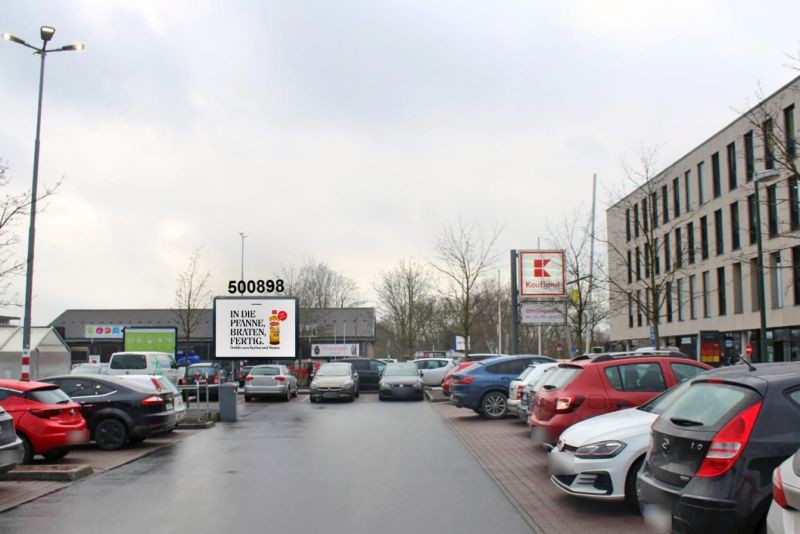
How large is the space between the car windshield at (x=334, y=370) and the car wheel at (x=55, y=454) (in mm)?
16522

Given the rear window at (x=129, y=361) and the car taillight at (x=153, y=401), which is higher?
the rear window at (x=129, y=361)

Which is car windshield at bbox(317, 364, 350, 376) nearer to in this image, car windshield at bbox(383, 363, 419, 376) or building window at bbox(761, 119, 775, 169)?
car windshield at bbox(383, 363, 419, 376)

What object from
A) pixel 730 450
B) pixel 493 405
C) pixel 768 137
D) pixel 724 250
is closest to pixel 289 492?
pixel 730 450

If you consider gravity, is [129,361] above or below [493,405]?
above

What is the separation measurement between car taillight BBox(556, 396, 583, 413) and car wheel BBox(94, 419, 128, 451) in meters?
8.66

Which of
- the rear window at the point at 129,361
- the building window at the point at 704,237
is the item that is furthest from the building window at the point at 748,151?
the rear window at the point at 129,361

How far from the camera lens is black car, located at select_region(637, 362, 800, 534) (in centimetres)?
513

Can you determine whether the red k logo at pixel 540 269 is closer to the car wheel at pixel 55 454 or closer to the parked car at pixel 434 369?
the parked car at pixel 434 369

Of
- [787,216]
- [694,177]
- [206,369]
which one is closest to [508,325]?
[694,177]

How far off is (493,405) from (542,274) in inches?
587

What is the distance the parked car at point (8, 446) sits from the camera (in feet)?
31.1

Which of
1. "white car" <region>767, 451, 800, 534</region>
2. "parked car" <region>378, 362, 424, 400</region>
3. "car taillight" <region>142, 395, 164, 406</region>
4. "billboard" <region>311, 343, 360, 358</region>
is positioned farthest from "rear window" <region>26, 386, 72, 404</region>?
"billboard" <region>311, 343, 360, 358</region>

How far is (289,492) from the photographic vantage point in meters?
10.0

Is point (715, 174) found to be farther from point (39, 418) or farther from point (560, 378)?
point (39, 418)
